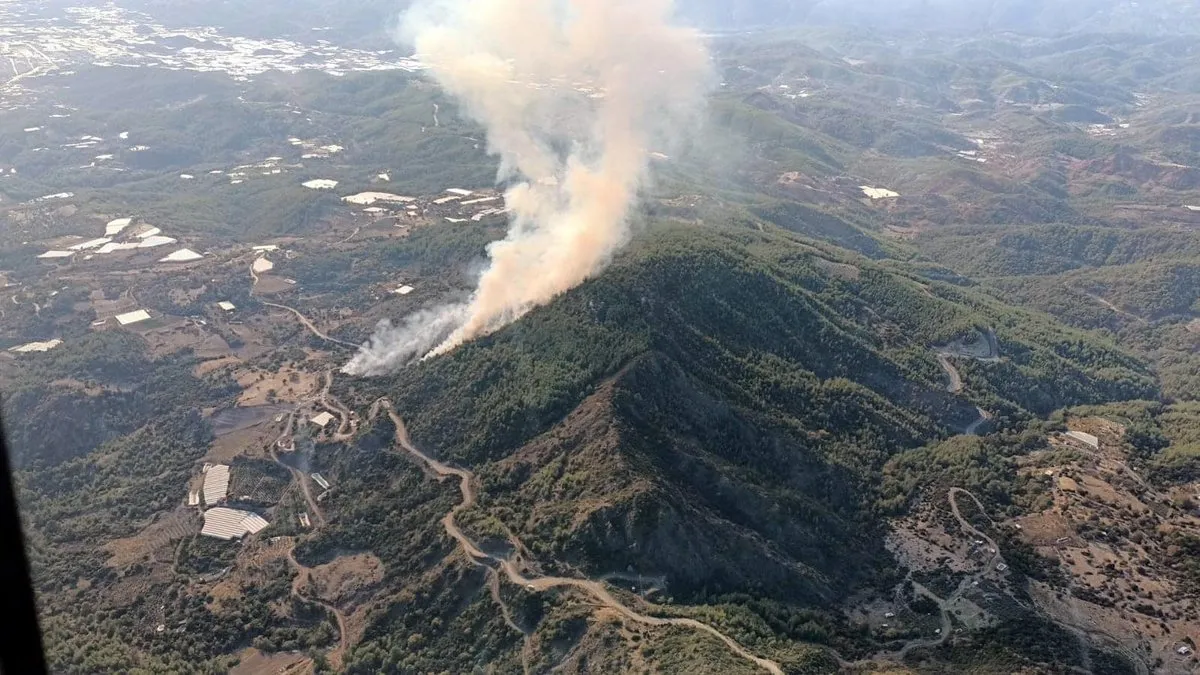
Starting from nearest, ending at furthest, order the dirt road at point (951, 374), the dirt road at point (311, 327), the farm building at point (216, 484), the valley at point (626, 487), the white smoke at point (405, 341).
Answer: the valley at point (626, 487) < the farm building at point (216, 484) < the white smoke at point (405, 341) < the dirt road at point (951, 374) < the dirt road at point (311, 327)

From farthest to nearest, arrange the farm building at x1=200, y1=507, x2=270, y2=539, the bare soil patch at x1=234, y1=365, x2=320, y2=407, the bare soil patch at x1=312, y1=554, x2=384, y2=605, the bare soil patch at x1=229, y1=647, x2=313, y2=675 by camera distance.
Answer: the bare soil patch at x1=234, y1=365, x2=320, y2=407
the farm building at x1=200, y1=507, x2=270, y2=539
the bare soil patch at x1=312, y1=554, x2=384, y2=605
the bare soil patch at x1=229, y1=647, x2=313, y2=675

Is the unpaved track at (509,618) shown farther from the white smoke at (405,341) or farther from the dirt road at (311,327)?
the dirt road at (311,327)

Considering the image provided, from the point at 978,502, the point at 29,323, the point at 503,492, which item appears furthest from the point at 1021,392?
the point at 29,323

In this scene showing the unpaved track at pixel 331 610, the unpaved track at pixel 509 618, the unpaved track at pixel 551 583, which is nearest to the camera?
the unpaved track at pixel 551 583

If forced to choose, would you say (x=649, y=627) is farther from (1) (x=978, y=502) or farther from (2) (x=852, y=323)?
(2) (x=852, y=323)

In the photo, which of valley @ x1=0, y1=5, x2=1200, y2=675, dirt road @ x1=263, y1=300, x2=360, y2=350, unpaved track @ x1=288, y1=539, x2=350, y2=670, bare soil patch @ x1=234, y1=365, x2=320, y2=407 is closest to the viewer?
unpaved track @ x1=288, y1=539, x2=350, y2=670

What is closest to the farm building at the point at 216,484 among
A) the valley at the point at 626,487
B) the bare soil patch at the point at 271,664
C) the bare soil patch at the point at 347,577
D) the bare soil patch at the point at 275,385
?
the valley at the point at 626,487

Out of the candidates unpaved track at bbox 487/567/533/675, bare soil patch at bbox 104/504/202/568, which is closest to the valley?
unpaved track at bbox 487/567/533/675

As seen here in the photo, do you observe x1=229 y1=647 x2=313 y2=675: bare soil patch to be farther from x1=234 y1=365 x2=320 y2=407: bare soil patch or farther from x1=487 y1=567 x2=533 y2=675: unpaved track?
x1=234 y1=365 x2=320 y2=407: bare soil patch

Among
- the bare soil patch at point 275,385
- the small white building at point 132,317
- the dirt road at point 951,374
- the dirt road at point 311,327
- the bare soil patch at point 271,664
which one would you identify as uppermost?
the dirt road at point 951,374
